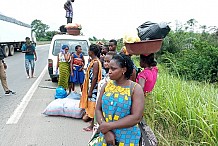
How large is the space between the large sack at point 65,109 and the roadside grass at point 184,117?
5.20 feet

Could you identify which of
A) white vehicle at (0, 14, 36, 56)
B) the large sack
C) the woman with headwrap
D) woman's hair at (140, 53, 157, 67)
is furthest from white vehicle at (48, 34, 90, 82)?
white vehicle at (0, 14, 36, 56)

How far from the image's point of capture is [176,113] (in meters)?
4.53

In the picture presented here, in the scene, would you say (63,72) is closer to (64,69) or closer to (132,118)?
(64,69)

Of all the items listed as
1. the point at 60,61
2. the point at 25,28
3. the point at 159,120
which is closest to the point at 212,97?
the point at 159,120

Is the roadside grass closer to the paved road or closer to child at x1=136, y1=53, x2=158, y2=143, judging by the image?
child at x1=136, y1=53, x2=158, y2=143

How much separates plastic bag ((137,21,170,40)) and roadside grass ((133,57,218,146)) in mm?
1191

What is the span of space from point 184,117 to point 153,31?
1441 millimetres

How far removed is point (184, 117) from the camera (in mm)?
4367

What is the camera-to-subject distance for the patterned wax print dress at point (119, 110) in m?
2.82

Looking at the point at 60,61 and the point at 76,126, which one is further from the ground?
the point at 60,61

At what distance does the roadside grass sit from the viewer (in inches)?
148

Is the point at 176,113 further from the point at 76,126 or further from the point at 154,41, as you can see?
the point at 76,126

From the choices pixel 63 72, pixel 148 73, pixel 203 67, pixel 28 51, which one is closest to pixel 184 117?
pixel 148 73

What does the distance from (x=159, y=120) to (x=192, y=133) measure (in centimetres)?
91
